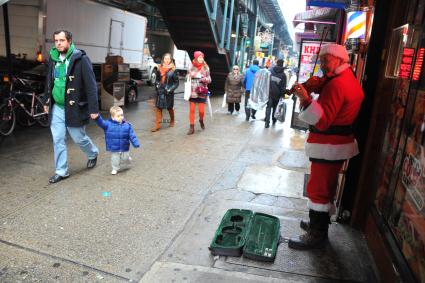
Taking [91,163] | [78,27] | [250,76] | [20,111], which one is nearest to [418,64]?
[91,163]

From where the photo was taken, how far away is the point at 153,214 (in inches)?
176

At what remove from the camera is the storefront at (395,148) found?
286 centimetres

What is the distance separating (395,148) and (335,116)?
1.95ft

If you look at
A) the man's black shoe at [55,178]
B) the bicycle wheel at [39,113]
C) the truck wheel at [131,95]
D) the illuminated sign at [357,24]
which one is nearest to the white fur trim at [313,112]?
the illuminated sign at [357,24]

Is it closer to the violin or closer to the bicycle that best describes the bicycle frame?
the bicycle

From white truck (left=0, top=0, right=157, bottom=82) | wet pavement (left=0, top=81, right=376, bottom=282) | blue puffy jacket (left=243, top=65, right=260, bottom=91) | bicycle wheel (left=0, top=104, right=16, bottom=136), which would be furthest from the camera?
blue puffy jacket (left=243, top=65, right=260, bottom=91)

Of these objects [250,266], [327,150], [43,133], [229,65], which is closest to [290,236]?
[250,266]

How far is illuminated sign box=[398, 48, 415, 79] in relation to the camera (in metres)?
3.12

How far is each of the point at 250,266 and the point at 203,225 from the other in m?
0.92

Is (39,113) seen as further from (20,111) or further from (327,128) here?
(327,128)

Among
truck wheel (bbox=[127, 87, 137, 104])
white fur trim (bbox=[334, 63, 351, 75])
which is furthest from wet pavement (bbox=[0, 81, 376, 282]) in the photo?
truck wheel (bbox=[127, 87, 137, 104])

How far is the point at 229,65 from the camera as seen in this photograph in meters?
17.8

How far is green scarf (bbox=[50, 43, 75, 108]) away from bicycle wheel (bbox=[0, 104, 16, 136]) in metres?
2.88

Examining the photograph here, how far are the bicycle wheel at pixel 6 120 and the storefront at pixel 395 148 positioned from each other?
636 centimetres
